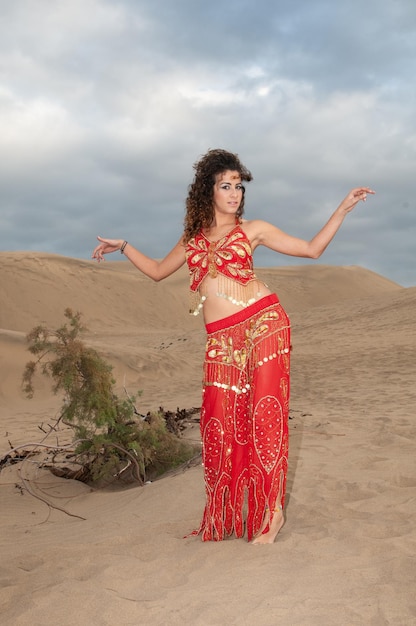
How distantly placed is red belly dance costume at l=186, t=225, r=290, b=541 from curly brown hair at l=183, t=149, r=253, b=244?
201 millimetres

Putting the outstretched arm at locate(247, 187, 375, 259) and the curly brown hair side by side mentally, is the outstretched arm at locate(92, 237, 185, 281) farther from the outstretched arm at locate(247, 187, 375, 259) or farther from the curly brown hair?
the outstretched arm at locate(247, 187, 375, 259)

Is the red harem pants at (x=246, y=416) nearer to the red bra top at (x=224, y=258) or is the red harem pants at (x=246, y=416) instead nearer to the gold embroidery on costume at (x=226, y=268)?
the gold embroidery on costume at (x=226, y=268)

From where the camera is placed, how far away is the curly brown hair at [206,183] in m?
4.36

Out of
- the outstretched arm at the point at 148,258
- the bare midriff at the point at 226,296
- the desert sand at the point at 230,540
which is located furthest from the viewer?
the outstretched arm at the point at 148,258

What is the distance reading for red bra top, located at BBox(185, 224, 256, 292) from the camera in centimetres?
424

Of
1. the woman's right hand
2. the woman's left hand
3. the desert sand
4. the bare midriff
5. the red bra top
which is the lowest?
the desert sand

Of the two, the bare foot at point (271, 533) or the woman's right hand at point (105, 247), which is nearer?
the bare foot at point (271, 533)

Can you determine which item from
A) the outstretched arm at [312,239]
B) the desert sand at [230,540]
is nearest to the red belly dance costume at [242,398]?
the outstretched arm at [312,239]

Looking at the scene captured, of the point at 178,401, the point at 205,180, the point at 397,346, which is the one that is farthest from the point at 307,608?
the point at 397,346

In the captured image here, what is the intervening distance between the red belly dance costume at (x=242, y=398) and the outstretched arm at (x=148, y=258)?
1.02 ft

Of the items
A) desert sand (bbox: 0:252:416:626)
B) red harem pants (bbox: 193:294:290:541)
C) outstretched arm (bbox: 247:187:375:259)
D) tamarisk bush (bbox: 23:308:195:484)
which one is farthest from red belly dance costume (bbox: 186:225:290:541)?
tamarisk bush (bbox: 23:308:195:484)

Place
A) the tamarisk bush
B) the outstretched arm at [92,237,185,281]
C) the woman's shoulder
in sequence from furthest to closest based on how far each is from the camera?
the tamarisk bush
the outstretched arm at [92,237,185,281]
the woman's shoulder

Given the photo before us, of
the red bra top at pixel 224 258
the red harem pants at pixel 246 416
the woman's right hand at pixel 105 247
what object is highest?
the woman's right hand at pixel 105 247

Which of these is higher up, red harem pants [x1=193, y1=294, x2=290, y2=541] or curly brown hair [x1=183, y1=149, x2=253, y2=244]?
curly brown hair [x1=183, y1=149, x2=253, y2=244]
